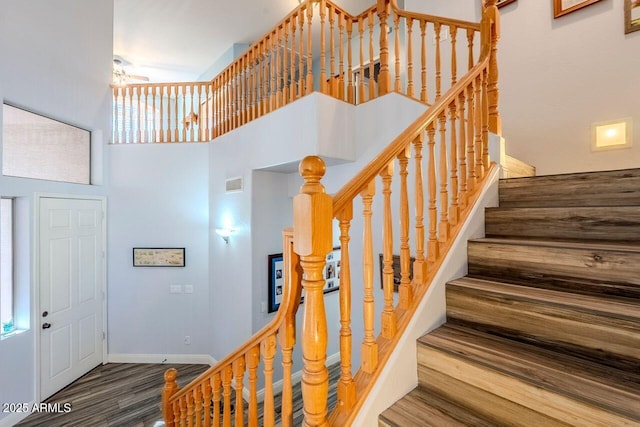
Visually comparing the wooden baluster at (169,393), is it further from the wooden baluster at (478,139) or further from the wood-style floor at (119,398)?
the wooden baluster at (478,139)

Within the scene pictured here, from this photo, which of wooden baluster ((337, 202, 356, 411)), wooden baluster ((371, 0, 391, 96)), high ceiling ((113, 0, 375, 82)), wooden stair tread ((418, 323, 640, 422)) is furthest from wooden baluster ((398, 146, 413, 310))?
high ceiling ((113, 0, 375, 82))

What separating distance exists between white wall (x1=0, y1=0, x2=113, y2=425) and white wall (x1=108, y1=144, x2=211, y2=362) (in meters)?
0.42

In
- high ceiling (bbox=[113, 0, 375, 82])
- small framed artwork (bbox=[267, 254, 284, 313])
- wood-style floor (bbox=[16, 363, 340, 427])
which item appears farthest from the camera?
high ceiling (bbox=[113, 0, 375, 82])

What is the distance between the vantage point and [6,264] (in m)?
3.16

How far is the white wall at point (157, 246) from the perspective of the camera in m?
4.39

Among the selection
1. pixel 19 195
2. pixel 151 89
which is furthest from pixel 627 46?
pixel 19 195

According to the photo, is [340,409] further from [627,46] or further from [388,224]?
[627,46]

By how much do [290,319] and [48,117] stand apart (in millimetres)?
4186

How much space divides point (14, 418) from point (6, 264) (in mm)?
1555

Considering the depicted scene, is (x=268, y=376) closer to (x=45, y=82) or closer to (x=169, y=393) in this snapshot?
(x=169, y=393)

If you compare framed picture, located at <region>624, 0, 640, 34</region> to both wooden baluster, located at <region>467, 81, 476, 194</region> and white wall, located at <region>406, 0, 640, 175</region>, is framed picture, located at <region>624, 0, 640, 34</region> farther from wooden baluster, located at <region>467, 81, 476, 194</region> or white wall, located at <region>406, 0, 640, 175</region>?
wooden baluster, located at <region>467, 81, 476, 194</region>

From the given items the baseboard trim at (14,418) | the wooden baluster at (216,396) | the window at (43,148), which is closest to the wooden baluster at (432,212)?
the wooden baluster at (216,396)

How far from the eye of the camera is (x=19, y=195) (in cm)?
313

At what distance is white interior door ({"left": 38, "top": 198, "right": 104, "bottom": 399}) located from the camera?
3.43 metres
